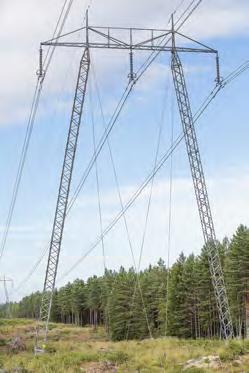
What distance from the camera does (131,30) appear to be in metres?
Answer: 28.0

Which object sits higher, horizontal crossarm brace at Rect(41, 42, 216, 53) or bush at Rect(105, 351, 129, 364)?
horizontal crossarm brace at Rect(41, 42, 216, 53)

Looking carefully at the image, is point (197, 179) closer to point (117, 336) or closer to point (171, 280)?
point (171, 280)

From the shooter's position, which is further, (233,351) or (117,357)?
(117,357)

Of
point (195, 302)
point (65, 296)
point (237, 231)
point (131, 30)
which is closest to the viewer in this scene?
point (131, 30)

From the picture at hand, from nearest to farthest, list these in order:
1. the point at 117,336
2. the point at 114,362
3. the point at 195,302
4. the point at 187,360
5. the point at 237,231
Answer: the point at 187,360, the point at 114,362, the point at 237,231, the point at 195,302, the point at 117,336

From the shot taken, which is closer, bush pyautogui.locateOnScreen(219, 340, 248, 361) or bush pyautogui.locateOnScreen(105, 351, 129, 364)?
bush pyautogui.locateOnScreen(219, 340, 248, 361)

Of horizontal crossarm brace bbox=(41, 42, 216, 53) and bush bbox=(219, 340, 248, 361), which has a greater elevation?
horizontal crossarm brace bbox=(41, 42, 216, 53)

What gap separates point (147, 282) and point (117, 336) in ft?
31.9

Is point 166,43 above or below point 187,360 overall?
above

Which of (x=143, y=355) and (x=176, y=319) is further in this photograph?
(x=176, y=319)

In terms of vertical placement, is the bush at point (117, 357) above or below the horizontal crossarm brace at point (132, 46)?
below

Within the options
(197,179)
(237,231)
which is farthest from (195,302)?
(197,179)

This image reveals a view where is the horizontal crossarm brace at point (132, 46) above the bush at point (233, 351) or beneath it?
above

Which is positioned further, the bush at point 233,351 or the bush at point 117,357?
the bush at point 117,357
